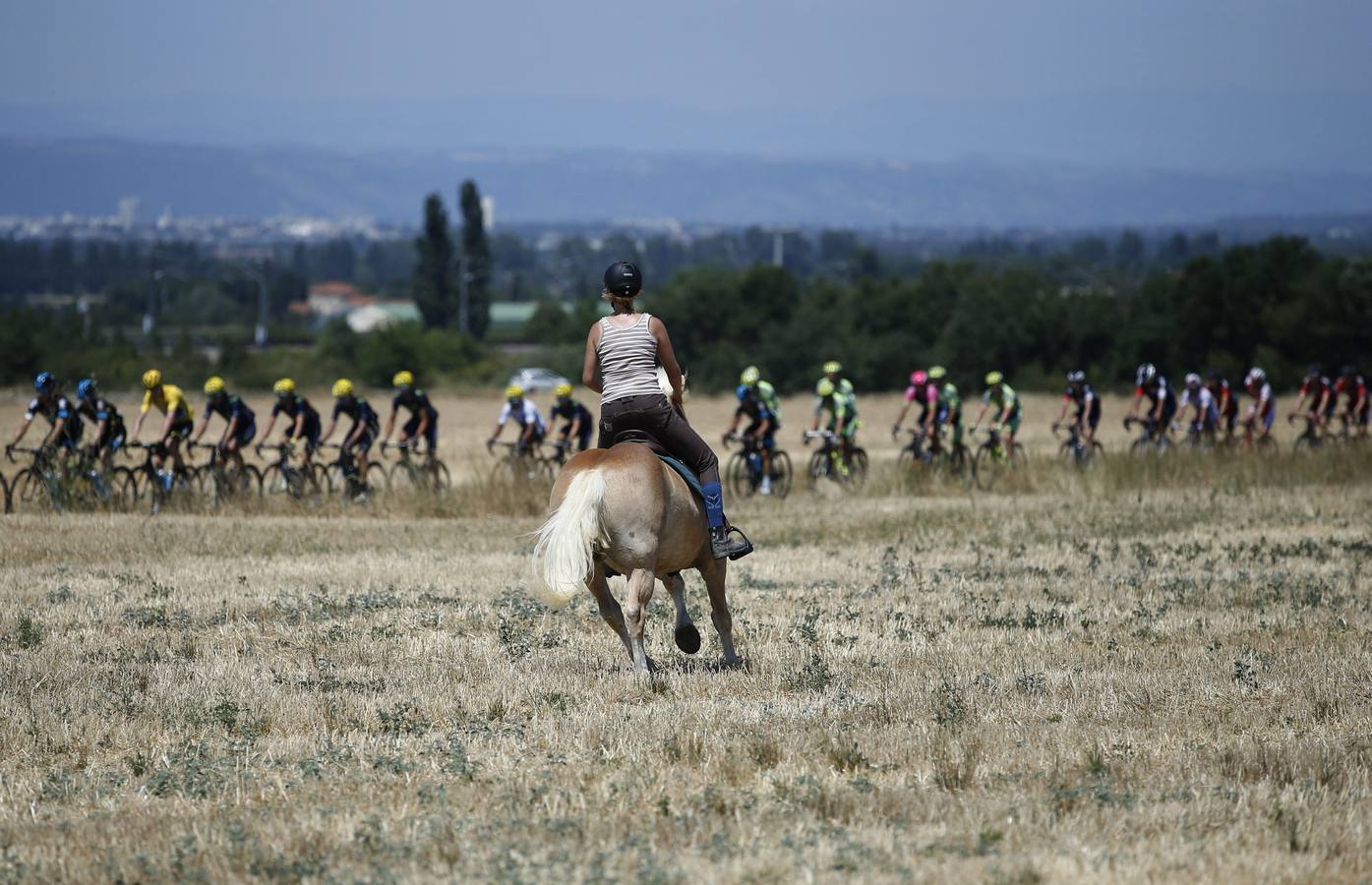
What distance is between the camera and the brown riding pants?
31.4 ft

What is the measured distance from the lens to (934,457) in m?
27.4

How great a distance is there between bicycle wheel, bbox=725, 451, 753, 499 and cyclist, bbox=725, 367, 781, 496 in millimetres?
305

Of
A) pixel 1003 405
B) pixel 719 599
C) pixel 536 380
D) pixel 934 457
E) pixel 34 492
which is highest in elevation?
pixel 719 599

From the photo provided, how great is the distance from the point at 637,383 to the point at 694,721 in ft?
7.08

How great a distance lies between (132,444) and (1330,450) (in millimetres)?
18800

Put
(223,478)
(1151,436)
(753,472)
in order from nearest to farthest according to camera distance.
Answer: (223,478)
(753,472)
(1151,436)

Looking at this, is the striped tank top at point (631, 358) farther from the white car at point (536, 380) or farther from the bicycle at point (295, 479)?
the white car at point (536, 380)

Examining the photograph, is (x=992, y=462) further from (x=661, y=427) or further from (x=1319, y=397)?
(x=661, y=427)

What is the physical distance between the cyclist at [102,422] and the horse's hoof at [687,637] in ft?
45.0

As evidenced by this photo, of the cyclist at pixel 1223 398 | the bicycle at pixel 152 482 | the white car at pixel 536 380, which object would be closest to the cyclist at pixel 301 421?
the bicycle at pixel 152 482

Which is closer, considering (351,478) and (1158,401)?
(351,478)

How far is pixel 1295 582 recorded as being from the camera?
46.3 feet

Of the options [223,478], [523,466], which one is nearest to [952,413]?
[523,466]

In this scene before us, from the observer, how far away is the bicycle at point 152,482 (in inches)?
861
